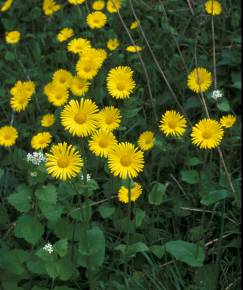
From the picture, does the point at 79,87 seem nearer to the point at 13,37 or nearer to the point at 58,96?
the point at 58,96

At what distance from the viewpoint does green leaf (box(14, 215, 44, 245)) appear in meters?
1.77

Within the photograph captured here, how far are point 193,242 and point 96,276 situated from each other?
0.38 m

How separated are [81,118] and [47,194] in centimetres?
28

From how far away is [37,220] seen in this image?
1809mm

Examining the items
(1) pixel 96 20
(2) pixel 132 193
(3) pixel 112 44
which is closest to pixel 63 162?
(2) pixel 132 193

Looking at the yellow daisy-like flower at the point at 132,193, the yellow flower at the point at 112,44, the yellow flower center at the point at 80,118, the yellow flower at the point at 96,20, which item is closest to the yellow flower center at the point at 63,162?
the yellow flower center at the point at 80,118

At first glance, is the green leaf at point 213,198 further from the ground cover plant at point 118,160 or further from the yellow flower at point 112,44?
the yellow flower at point 112,44

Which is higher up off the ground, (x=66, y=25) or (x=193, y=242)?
(x=66, y=25)

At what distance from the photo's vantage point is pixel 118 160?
169 centimetres

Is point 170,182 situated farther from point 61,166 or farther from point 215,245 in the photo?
point 61,166

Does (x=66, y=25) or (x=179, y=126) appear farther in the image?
(x=66, y=25)

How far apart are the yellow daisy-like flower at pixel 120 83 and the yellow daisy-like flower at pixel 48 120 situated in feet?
1.62

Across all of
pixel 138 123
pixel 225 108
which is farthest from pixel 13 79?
pixel 225 108

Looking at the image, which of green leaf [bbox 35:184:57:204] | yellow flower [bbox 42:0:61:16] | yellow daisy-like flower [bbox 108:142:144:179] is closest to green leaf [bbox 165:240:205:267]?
yellow daisy-like flower [bbox 108:142:144:179]
